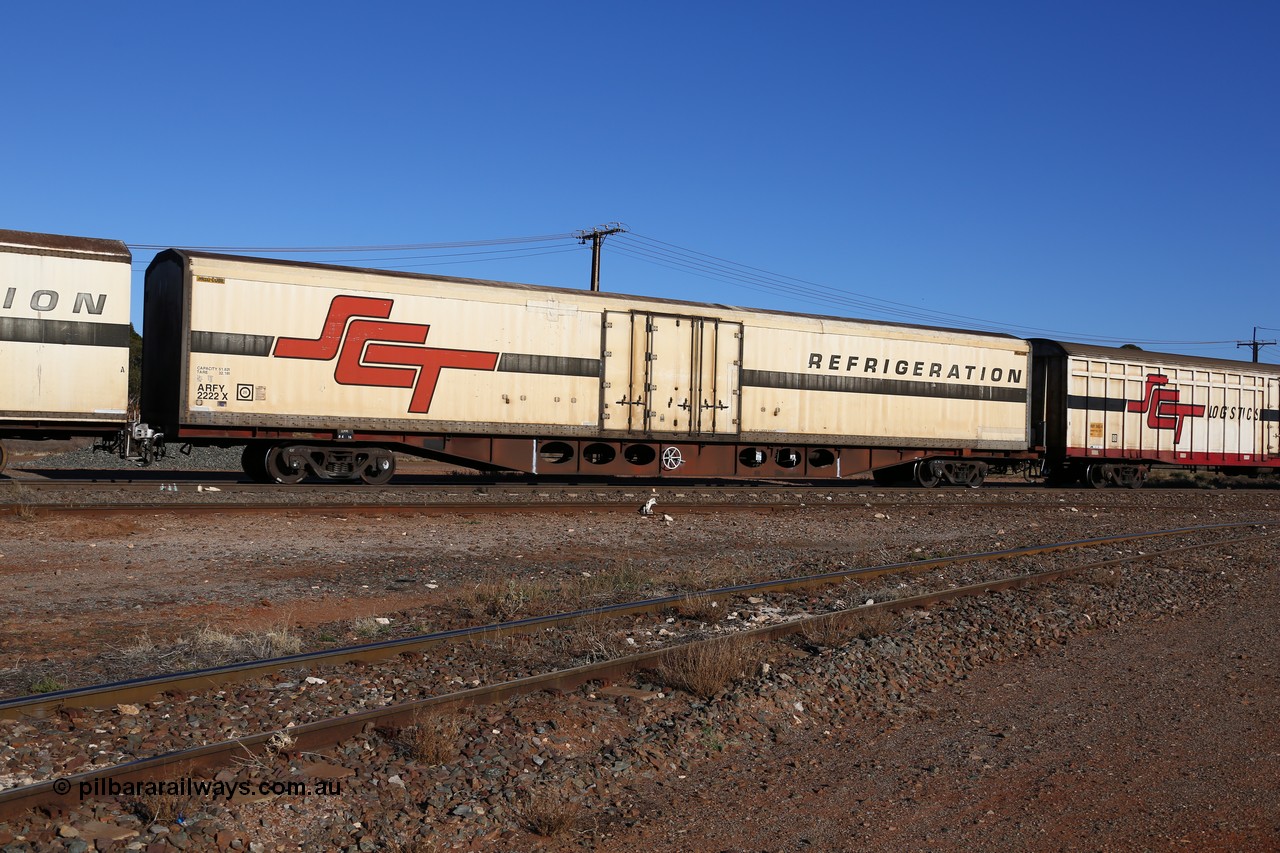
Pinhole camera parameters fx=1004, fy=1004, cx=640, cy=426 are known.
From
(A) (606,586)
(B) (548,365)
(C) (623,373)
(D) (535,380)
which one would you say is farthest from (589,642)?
(C) (623,373)

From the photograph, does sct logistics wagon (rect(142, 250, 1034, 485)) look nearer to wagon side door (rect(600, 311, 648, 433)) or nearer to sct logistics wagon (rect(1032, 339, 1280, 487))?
wagon side door (rect(600, 311, 648, 433))

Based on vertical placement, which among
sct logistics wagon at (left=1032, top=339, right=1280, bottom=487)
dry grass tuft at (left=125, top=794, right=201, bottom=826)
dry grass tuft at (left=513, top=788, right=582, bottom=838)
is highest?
sct logistics wagon at (left=1032, top=339, right=1280, bottom=487)

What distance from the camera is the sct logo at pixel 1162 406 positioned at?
25.4 metres

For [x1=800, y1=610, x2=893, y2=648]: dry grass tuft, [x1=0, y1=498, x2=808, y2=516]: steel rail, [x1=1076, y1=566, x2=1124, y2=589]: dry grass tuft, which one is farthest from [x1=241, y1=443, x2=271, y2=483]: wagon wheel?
[x1=1076, y1=566, x2=1124, y2=589]: dry grass tuft

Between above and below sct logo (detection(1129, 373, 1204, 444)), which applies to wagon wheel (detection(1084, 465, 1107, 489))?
below

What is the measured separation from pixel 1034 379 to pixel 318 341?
17.0m

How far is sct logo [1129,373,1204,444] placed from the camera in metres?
25.4

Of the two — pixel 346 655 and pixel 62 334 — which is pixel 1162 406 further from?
pixel 346 655

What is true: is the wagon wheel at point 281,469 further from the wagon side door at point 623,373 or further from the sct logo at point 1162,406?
the sct logo at point 1162,406

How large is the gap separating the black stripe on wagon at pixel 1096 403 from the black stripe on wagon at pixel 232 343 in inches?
715

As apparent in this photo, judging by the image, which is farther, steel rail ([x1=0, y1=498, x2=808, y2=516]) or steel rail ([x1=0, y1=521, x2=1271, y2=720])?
steel rail ([x1=0, y1=498, x2=808, y2=516])

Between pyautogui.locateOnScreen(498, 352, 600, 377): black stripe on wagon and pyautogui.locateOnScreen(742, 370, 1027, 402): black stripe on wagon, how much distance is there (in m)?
3.31

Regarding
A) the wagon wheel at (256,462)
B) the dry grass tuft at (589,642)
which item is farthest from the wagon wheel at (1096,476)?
the dry grass tuft at (589,642)

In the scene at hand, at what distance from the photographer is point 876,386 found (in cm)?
2152
